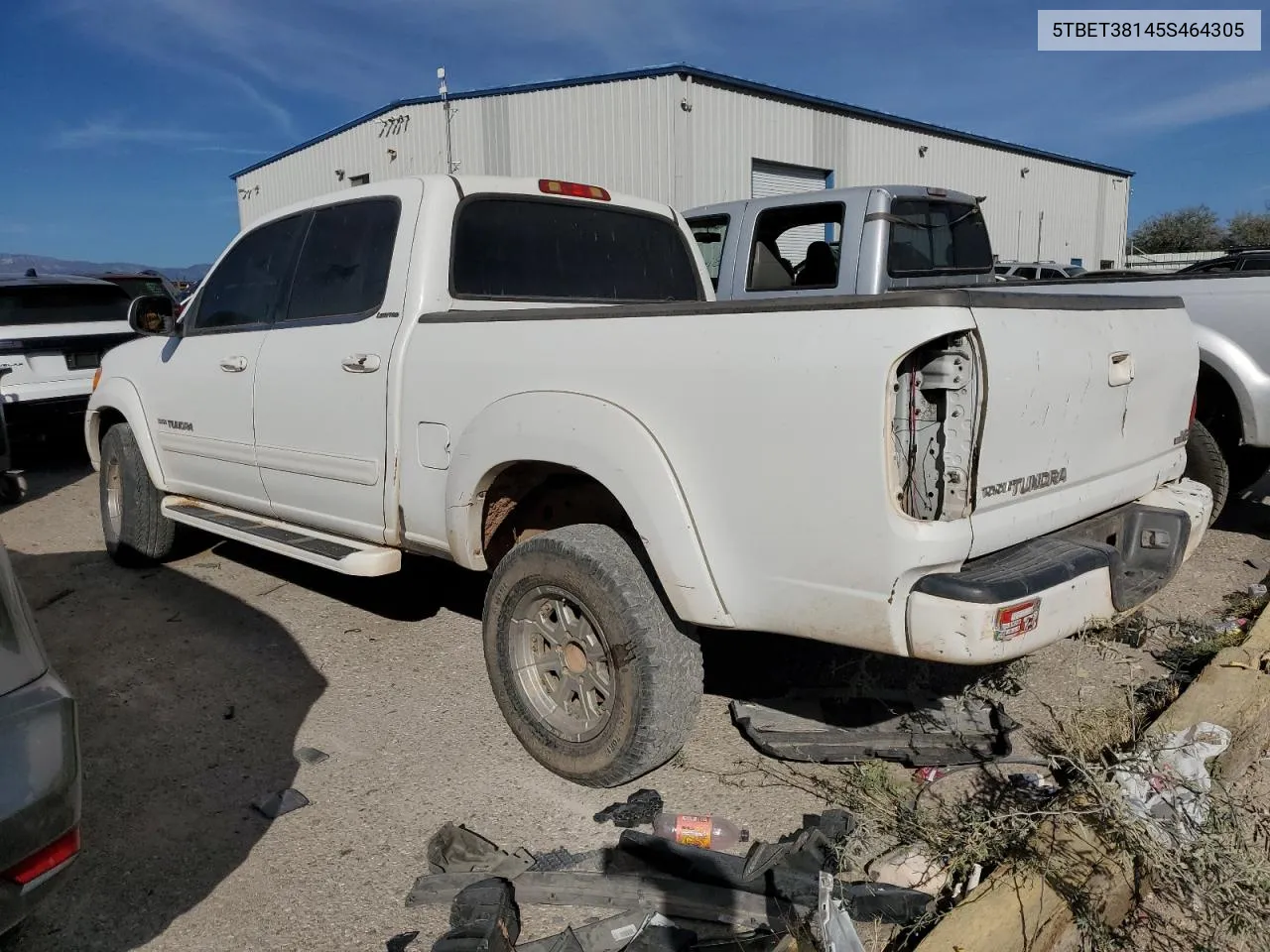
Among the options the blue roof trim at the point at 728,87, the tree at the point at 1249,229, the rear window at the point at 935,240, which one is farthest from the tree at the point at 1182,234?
the rear window at the point at 935,240

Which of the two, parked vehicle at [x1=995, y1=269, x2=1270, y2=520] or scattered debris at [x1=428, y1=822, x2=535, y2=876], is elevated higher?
parked vehicle at [x1=995, y1=269, x2=1270, y2=520]

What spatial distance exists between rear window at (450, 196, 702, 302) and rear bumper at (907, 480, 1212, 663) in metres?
2.29

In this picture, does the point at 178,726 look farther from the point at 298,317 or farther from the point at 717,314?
the point at 717,314

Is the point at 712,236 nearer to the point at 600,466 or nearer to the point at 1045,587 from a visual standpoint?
the point at 600,466

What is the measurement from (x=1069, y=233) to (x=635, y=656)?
35.7 m

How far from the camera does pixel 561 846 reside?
285 centimetres

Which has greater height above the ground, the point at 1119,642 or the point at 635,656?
the point at 635,656

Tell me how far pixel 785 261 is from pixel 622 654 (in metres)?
4.73

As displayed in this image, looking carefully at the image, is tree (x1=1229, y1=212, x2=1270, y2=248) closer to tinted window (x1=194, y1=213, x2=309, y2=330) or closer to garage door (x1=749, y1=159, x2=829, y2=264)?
garage door (x1=749, y1=159, x2=829, y2=264)

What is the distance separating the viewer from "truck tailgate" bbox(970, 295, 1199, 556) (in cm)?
246

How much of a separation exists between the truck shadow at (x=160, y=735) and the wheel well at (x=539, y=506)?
1.10m

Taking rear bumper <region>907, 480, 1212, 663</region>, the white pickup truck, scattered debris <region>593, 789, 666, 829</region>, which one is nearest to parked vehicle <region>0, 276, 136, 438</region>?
the white pickup truck

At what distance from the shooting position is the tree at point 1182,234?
5347 cm

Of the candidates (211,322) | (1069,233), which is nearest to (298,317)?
(211,322)
